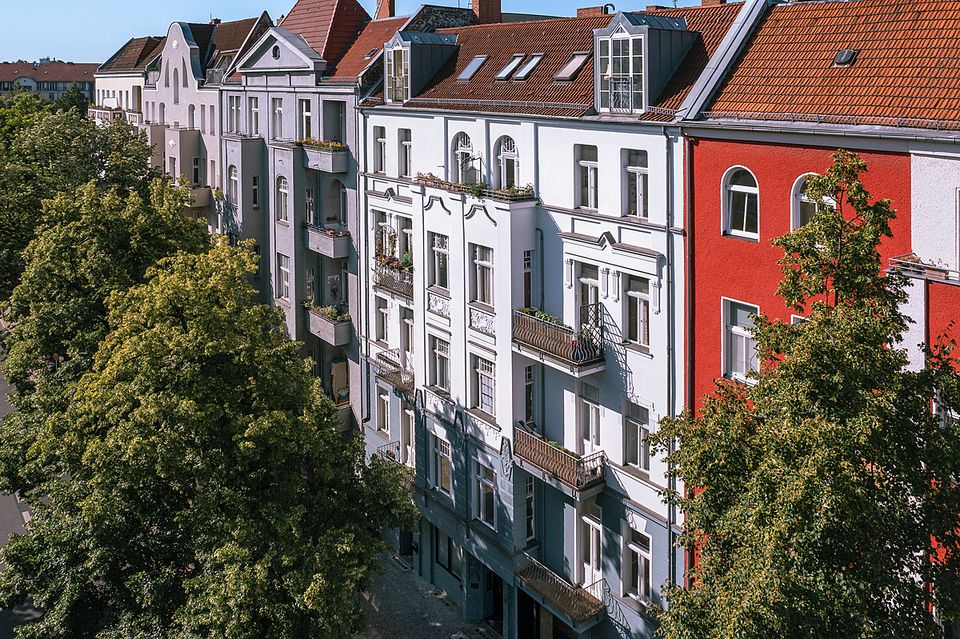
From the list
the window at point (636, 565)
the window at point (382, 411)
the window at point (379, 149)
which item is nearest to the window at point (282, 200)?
the window at point (379, 149)

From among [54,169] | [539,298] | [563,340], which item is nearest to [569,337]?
[563,340]

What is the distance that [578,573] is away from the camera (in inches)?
910

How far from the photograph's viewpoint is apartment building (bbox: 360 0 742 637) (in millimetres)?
20172

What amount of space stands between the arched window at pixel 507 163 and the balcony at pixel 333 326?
10711mm

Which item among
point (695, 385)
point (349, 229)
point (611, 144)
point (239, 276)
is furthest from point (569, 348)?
point (349, 229)

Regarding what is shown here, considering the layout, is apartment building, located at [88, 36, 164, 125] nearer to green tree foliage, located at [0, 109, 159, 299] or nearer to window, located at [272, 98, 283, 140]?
green tree foliage, located at [0, 109, 159, 299]

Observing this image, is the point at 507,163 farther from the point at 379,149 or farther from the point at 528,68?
the point at 379,149

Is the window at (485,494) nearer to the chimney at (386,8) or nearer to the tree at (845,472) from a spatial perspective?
the tree at (845,472)

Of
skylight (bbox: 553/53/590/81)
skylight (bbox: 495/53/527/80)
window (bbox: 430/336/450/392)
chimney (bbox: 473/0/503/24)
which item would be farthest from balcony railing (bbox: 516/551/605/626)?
chimney (bbox: 473/0/503/24)

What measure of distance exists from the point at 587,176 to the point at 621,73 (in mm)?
2665

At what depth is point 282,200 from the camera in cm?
3616

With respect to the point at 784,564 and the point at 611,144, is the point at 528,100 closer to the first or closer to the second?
the point at 611,144

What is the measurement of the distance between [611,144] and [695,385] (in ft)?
20.0

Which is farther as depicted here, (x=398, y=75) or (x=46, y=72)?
(x=46, y=72)
